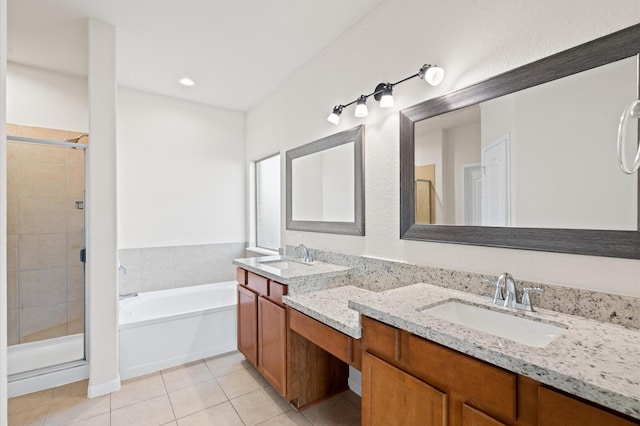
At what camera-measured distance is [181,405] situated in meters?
2.16

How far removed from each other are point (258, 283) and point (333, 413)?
1024mm

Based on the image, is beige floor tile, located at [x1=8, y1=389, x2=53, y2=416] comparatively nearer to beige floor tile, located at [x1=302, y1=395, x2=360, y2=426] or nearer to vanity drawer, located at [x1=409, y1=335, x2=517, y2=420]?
beige floor tile, located at [x1=302, y1=395, x2=360, y2=426]

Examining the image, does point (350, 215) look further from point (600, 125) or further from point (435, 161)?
point (600, 125)

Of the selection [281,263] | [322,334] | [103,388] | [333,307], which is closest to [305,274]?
[333,307]

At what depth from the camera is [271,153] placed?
11.4 feet

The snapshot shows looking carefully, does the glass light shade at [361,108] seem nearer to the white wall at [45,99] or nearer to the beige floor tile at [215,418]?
the beige floor tile at [215,418]

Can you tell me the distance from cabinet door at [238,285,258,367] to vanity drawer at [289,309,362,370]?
0.60 meters

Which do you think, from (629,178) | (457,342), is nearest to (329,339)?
(457,342)

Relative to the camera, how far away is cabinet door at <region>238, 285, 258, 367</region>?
2.45m

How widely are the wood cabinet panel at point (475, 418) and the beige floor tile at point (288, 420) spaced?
1.27 metres

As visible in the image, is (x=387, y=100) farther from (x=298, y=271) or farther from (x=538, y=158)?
(x=298, y=271)

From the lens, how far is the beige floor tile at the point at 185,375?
8.01 ft

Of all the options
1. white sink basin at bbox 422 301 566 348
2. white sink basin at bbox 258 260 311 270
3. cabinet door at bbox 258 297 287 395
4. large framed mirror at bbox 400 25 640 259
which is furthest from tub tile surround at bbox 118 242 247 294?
white sink basin at bbox 422 301 566 348

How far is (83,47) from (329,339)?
120 inches
